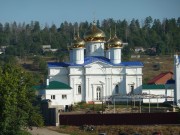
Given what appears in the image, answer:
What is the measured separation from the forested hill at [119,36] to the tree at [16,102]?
66.9m

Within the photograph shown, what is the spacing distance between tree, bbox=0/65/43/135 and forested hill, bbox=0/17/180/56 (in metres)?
66.9

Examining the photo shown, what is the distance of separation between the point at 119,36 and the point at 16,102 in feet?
267

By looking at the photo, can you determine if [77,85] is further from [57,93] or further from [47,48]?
[47,48]

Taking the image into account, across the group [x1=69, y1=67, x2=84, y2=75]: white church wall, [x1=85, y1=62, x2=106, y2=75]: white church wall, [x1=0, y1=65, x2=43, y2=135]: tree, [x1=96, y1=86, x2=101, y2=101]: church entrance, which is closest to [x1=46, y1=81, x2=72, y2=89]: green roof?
[x1=69, y1=67, x2=84, y2=75]: white church wall

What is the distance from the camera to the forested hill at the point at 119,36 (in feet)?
365

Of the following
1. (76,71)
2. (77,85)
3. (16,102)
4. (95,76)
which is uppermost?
(76,71)

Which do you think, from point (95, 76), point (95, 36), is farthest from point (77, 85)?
point (95, 36)

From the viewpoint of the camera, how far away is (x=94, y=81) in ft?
179

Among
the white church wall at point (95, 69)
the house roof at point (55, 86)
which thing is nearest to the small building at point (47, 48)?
the white church wall at point (95, 69)

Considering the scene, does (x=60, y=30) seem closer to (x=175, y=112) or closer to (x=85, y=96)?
(x=85, y=96)

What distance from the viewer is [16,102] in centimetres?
3666

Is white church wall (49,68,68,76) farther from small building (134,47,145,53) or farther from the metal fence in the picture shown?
small building (134,47,145,53)

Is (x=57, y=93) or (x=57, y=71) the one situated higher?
(x=57, y=71)

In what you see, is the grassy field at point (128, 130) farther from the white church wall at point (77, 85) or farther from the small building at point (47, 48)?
Answer: the small building at point (47, 48)
